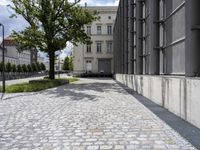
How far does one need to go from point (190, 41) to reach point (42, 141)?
194 inches

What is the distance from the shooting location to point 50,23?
117ft

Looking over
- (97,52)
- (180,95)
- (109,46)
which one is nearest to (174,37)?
(180,95)

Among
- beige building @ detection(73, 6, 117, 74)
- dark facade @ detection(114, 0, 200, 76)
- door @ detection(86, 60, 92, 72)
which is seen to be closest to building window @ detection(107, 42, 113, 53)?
beige building @ detection(73, 6, 117, 74)

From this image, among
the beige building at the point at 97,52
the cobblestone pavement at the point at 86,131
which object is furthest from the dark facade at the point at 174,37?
the beige building at the point at 97,52

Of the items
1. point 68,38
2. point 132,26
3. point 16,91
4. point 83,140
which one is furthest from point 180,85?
point 68,38

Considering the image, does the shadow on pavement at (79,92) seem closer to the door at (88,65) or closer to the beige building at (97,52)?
the beige building at (97,52)

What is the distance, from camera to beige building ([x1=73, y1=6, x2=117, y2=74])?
2918 inches

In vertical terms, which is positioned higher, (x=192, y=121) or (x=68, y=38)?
(x=68, y=38)

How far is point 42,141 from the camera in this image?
764 cm

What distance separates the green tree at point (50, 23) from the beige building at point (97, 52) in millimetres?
35186

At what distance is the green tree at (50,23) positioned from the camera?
36.4 metres

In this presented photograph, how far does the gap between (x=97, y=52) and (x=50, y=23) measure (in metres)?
38.8

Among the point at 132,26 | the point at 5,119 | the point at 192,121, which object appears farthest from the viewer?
the point at 132,26

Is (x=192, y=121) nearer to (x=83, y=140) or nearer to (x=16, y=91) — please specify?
(x=83, y=140)
